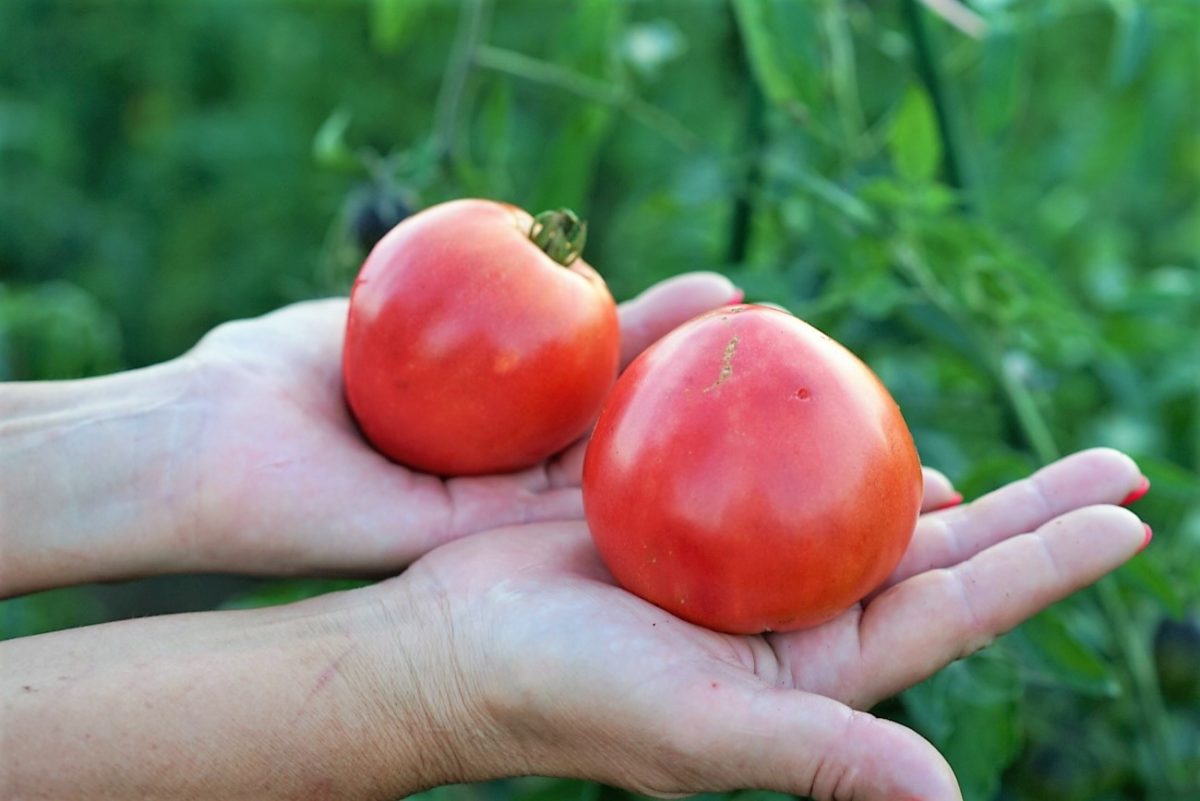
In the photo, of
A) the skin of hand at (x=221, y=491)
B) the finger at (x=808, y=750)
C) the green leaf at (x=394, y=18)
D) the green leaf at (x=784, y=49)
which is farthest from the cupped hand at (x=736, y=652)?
the green leaf at (x=394, y=18)

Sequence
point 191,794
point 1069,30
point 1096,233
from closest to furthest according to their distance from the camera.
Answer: point 191,794
point 1096,233
point 1069,30

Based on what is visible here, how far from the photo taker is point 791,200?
1674mm

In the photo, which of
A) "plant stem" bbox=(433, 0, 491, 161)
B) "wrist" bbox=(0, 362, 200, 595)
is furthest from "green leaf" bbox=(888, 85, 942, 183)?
"wrist" bbox=(0, 362, 200, 595)

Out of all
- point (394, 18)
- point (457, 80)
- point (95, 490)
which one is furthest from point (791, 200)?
point (95, 490)

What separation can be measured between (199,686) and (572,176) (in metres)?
0.82

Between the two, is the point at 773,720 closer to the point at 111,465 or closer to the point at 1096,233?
the point at 111,465

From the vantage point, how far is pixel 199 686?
3.66ft

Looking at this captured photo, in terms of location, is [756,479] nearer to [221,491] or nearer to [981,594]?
[981,594]

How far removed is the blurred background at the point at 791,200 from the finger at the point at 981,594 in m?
0.16

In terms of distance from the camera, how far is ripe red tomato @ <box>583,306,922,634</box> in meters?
1.04

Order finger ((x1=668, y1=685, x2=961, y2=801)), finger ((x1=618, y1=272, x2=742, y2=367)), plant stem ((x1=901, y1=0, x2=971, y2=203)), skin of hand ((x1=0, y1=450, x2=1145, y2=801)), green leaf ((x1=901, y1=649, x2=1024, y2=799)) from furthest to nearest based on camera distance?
plant stem ((x1=901, y1=0, x2=971, y2=203)), finger ((x1=618, y1=272, x2=742, y2=367)), green leaf ((x1=901, y1=649, x2=1024, y2=799)), skin of hand ((x1=0, y1=450, x2=1145, y2=801)), finger ((x1=668, y1=685, x2=961, y2=801))

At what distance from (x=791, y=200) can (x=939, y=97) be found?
229 mm

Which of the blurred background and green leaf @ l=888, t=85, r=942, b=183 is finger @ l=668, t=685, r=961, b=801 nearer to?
the blurred background

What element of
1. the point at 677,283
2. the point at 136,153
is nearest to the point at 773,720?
the point at 677,283
